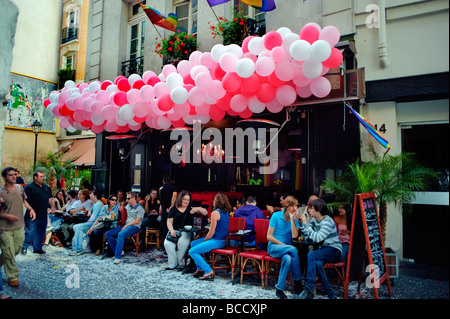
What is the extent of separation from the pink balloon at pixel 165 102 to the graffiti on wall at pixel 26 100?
2.13m

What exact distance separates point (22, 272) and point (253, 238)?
4179 millimetres

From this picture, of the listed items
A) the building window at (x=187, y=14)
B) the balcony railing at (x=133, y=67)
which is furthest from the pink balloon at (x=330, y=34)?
the balcony railing at (x=133, y=67)

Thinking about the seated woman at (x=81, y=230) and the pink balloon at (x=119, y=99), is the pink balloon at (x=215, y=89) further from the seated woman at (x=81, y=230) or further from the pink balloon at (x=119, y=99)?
the seated woman at (x=81, y=230)

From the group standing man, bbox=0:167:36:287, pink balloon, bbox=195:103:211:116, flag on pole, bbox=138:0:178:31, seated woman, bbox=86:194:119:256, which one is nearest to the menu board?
pink balloon, bbox=195:103:211:116

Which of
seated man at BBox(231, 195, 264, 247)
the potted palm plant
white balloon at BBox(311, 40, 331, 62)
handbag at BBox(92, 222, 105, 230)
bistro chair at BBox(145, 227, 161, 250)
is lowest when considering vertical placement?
bistro chair at BBox(145, 227, 161, 250)

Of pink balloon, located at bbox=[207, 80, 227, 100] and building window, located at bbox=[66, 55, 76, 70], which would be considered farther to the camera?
building window, located at bbox=[66, 55, 76, 70]

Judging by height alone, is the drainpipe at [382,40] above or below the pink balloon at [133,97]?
above

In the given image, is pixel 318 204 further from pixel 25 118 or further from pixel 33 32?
pixel 25 118

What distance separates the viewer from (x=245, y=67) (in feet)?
15.1

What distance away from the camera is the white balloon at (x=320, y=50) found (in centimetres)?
425

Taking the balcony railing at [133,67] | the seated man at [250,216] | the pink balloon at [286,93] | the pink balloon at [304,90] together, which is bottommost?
the seated man at [250,216]

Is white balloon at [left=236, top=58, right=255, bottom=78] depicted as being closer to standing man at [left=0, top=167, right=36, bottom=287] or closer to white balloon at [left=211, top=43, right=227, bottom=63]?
white balloon at [left=211, top=43, right=227, bottom=63]

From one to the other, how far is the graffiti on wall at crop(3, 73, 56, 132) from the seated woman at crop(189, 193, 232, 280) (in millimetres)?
3489

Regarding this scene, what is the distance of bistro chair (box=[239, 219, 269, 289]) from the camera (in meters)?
4.73
